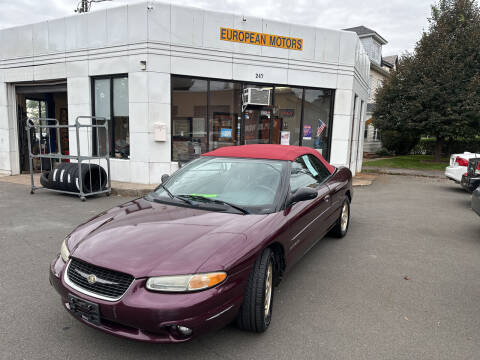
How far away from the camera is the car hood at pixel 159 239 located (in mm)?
2441

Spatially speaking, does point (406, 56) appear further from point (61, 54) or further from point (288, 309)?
point (288, 309)

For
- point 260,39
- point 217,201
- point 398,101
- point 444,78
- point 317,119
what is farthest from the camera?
point 398,101

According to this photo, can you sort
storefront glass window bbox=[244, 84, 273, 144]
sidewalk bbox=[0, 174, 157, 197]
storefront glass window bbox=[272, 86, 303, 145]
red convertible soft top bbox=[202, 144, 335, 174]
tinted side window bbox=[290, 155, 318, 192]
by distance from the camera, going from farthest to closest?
storefront glass window bbox=[272, 86, 303, 145], storefront glass window bbox=[244, 84, 273, 144], sidewalk bbox=[0, 174, 157, 197], red convertible soft top bbox=[202, 144, 335, 174], tinted side window bbox=[290, 155, 318, 192]

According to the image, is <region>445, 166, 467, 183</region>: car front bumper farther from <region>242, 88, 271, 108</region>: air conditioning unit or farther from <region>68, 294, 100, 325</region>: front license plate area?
<region>68, 294, 100, 325</region>: front license plate area

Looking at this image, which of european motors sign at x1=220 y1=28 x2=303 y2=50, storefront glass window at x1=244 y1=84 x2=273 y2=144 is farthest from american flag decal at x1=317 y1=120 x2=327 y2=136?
european motors sign at x1=220 y1=28 x2=303 y2=50

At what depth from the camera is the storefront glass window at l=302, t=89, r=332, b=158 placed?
11.9 m

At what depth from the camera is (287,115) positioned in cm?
1188

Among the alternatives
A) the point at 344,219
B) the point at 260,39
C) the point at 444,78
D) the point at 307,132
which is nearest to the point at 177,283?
the point at 344,219

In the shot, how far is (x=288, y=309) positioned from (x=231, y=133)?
27.7 ft

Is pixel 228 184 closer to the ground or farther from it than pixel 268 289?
farther from it

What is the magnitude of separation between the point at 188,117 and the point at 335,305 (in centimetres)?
822

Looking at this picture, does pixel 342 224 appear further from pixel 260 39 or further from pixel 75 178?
pixel 260 39

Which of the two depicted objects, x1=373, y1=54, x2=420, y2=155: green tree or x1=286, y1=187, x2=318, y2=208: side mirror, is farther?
x1=373, y1=54, x2=420, y2=155: green tree

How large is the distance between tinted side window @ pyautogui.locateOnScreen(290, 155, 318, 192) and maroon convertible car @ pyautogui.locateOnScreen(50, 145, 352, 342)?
0.10 feet
